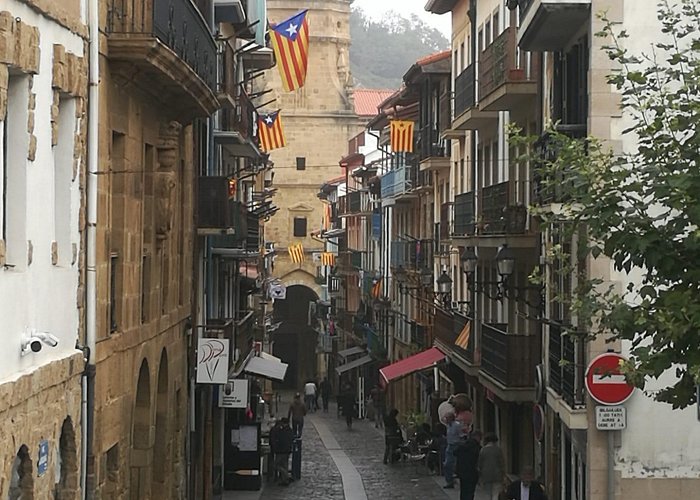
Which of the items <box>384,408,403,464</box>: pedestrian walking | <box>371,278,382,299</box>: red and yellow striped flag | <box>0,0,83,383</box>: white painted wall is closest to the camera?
<box>0,0,83,383</box>: white painted wall

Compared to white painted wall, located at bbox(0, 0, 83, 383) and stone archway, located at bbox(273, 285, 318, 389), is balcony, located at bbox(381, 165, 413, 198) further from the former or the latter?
white painted wall, located at bbox(0, 0, 83, 383)

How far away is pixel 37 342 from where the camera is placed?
45.6 ft

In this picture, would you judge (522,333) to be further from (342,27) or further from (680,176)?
(342,27)

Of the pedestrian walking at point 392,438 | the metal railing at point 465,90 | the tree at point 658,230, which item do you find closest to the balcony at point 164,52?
the tree at point 658,230

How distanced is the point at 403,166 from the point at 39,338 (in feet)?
139

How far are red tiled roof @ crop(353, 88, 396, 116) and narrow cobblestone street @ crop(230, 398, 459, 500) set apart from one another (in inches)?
1860

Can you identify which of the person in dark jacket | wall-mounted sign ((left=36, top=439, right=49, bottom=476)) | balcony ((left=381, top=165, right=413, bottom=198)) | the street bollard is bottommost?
the street bollard

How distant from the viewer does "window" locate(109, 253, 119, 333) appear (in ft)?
60.8

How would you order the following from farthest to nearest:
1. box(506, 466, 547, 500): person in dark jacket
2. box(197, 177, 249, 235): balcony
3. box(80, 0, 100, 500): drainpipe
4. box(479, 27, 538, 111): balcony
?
box(197, 177, 249, 235): balcony → box(479, 27, 538, 111): balcony → box(506, 466, 547, 500): person in dark jacket → box(80, 0, 100, 500): drainpipe

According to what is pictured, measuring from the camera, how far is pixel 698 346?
12273 millimetres

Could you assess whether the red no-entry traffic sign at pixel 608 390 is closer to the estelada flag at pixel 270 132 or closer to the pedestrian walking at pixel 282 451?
the pedestrian walking at pixel 282 451

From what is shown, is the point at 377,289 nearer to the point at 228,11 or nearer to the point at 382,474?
the point at 382,474

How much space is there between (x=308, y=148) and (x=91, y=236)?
7700 centimetres

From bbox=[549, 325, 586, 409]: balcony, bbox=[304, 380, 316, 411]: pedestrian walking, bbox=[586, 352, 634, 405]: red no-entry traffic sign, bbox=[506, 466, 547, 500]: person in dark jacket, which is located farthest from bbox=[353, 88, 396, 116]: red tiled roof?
bbox=[586, 352, 634, 405]: red no-entry traffic sign
